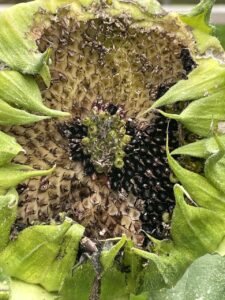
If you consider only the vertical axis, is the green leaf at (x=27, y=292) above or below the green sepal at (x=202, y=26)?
below

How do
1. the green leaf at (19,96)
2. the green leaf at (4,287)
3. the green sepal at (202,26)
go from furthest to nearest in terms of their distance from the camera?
the green sepal at (202,26) < the green leaf at (19,96) < the green leaf at (4,287)

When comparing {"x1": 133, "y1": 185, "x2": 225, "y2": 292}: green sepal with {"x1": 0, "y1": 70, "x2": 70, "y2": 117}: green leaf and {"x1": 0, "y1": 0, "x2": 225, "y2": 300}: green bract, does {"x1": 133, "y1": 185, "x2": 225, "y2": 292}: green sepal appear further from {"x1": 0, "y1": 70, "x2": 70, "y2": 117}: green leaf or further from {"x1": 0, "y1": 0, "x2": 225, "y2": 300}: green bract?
{"x1": 0, "y1": 70, "x2": 70, "y2": 117}: green leaf

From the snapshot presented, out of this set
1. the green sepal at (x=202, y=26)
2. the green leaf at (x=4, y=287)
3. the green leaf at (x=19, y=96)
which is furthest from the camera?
the green sepal at (x=202, y=26)

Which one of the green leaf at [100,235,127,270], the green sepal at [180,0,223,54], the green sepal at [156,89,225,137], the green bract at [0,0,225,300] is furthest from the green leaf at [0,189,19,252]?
the green sepal at [180,0,223,54]

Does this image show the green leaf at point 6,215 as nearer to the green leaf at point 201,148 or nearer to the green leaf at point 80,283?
the green leaf at point 80,283

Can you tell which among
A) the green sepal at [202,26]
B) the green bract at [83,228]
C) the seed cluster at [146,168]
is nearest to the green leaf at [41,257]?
the green bract at [83,228]

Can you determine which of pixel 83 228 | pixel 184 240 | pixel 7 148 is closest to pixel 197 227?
pixel 184 240

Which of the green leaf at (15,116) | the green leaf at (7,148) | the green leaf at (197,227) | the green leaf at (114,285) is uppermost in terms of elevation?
the green leaf at (15,116)

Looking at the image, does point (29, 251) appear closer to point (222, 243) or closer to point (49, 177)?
point (49, 177)

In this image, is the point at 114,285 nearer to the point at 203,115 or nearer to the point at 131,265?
the point at 131,265

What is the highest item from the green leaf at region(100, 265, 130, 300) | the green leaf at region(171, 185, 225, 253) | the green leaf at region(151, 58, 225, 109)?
the green leaf at region(151, 58, 225, 109)
